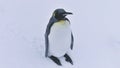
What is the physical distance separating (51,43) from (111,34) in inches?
→ 36.2

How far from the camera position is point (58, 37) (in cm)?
387

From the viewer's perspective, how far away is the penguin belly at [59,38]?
12.5ft

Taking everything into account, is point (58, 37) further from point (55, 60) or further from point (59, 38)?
point (55, 60)

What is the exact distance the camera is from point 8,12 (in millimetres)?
4738

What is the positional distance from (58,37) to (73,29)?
0.70m

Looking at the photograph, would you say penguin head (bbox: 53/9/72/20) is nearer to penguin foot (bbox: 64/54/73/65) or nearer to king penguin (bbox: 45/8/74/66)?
king penguin (bbox: 45/8/74/66)

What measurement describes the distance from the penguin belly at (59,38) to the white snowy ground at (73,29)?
0.14 metres

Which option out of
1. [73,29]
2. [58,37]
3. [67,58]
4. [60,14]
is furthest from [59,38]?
[73,29]

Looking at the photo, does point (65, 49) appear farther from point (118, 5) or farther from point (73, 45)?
point (118, 5)

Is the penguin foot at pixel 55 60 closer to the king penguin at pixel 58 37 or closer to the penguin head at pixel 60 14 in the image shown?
the king penguin at pixel 58 37

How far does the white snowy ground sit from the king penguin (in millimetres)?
84

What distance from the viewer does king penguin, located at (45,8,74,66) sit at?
381cm

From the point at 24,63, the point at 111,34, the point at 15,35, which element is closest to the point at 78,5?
the point at 111,34

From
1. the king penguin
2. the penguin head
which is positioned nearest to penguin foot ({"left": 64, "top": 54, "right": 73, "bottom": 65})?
the king penguin
